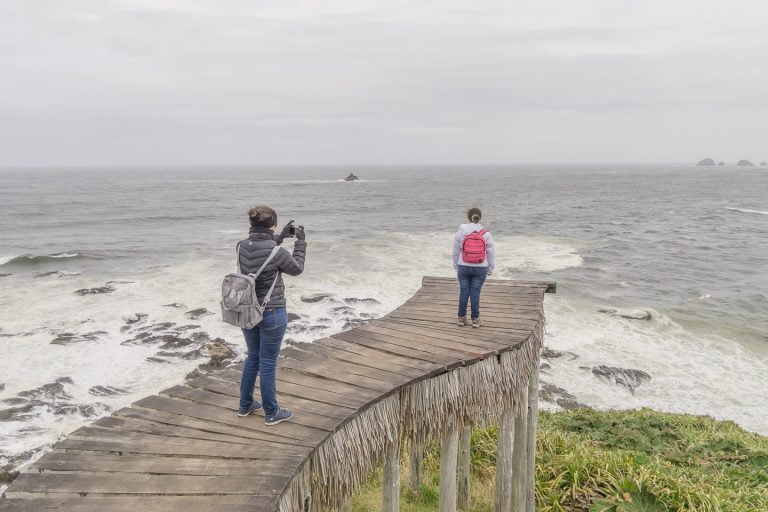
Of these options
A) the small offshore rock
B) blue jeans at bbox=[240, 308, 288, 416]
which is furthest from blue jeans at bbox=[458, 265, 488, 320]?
the small offshore rock

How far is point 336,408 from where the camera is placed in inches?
263

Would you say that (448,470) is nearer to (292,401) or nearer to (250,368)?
(292,401)

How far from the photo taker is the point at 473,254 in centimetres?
905

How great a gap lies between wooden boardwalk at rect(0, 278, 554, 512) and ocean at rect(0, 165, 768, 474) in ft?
30.7

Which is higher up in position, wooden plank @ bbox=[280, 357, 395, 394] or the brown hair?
the brown hair

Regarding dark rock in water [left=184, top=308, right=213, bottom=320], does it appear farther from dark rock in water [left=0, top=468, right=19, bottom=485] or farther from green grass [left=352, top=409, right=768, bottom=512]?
green grass [left=352, top=409, right=768, bottom=512]

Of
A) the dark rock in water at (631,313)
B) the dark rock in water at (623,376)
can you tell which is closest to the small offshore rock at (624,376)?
the dark rock in water at (623,376)

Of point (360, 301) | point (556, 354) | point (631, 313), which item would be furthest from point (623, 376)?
point (360, 301)

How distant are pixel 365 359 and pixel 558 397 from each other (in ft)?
36.3

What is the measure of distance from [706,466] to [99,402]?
50.5 ft

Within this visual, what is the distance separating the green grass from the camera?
9.27m

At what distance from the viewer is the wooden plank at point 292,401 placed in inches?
259

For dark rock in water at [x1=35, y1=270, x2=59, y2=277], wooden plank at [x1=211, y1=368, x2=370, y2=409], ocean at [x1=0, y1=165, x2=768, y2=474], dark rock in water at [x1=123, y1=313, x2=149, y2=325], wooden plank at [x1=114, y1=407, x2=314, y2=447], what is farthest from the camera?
dark rock in water at [x1=35, y1=270, x2=59, y2=277]

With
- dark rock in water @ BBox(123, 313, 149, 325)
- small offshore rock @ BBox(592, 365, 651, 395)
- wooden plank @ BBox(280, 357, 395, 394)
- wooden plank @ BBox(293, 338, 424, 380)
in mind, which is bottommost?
small offshore rock @ BBox(592, 365, 651, 395)
